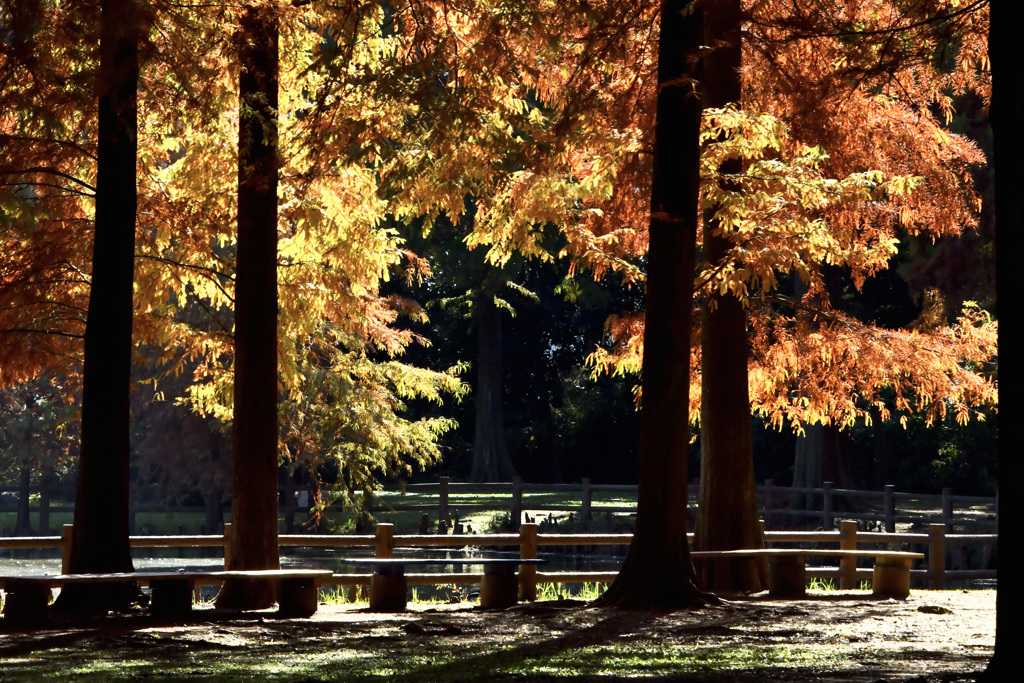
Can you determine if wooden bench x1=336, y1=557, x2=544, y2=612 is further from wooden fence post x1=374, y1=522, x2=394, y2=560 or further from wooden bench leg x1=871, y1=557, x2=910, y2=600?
wooden bench leg x1=871, y1=557, x2=910, y2=600

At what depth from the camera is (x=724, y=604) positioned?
1162cm

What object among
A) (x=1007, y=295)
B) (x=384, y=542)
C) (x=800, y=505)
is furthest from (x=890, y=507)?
(x=1007, y=295)

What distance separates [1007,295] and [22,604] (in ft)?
25.7

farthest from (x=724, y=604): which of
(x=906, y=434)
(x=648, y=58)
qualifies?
(x=906, y=434)

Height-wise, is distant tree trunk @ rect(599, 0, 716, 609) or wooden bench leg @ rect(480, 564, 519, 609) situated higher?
distant tree trunk @ rect(599, 0, 716, 609)

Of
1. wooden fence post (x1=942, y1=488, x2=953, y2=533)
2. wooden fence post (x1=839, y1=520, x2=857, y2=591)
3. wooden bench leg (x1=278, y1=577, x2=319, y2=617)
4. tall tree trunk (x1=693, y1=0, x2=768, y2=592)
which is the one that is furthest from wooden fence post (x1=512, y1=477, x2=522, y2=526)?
wooden bench leg (x1=278, y1=577, x2=319, y2=617)

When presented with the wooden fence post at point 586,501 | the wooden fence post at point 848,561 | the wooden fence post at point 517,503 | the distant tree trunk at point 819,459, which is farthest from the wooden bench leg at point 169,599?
the distant tree trunk at point 819,459

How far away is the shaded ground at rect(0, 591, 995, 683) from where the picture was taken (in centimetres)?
777

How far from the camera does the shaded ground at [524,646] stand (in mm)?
7770

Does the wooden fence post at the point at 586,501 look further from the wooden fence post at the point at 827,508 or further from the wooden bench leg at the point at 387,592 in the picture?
the wooden bench leg at the point at 387,592

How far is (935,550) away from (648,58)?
7.21 meters

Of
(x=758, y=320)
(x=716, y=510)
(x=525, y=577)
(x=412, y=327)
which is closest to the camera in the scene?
(x=525, y=577)

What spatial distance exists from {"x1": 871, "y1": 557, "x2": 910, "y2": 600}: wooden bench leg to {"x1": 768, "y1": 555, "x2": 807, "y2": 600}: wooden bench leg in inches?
32.4

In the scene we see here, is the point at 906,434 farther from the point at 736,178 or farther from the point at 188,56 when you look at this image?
the point at 188,56
